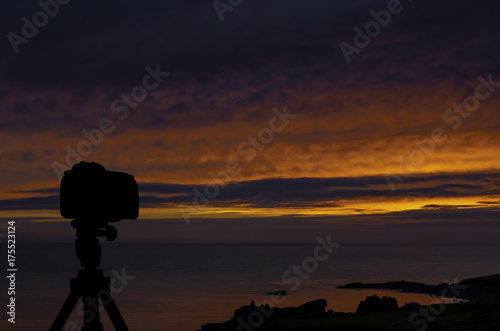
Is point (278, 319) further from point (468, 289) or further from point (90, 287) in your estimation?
point (90, 287)

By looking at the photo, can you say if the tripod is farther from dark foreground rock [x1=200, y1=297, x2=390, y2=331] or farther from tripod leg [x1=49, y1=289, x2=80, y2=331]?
dark foreground rock [x1=200, y1=297, x2=390, y2=331]

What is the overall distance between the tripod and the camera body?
5.7 inches

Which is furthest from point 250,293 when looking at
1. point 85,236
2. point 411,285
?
point 85,236

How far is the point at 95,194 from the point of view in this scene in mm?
6332

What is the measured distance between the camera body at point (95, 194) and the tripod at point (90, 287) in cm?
15

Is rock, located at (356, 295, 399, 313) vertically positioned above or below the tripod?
above

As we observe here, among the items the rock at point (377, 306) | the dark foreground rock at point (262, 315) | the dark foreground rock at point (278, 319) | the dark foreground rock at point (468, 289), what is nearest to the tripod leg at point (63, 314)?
the dark foreground rock at point (278, 319)

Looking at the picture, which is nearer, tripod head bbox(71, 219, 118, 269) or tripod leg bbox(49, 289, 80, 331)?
tripod leg bbox(49, 289, 80, 331)

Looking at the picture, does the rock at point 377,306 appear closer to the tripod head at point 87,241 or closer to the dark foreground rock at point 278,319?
the dark foreground rock at point 278,319

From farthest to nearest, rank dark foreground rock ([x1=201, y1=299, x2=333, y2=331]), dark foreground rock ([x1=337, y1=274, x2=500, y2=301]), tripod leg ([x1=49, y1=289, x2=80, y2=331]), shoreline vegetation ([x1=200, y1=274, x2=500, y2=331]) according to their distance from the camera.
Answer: dark foreground rock ([x1=337, y1=274, x2=500, y2=301]), dark foreground rock ([x1=201, y1=299, x2=333, y2=331]), shoreline vegetation ([x1=200, y1=274, x2=500, y2=331]), tripod leg ([x1=49, y1=289, x2=80, y2=331])

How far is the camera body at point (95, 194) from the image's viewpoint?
20.7 ft

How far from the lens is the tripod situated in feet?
20.4

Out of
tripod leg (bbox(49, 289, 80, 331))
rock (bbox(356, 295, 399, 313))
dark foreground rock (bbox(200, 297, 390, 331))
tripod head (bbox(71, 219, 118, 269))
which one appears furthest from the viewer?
rock (bbox(356, 295, 399, 313))

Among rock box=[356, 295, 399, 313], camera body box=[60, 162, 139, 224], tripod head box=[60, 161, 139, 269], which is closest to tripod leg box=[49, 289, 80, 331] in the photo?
tripod head box=[60, 161, 139, 269]
